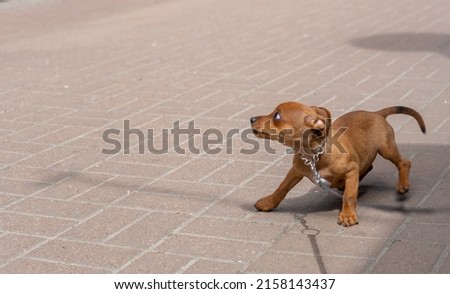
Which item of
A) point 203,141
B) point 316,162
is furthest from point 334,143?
point 203,141

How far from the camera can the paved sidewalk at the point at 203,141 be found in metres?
4.83

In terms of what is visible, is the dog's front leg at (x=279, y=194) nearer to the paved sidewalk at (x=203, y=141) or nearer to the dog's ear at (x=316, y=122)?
the paved sidewalk at (x=203, y=141)

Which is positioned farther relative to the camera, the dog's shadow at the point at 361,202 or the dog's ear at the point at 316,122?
the dog's shadow at the point at 361,202

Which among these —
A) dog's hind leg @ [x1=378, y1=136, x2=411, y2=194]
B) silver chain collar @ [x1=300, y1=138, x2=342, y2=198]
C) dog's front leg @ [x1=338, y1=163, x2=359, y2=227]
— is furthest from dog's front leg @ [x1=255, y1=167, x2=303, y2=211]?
dog's hind leg @ [x1=378, y1=136, x2=411, y2=194]

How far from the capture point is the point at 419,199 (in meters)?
5.55

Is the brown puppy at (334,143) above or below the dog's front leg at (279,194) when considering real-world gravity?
above

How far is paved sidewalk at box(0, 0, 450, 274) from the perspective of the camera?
4.83 m

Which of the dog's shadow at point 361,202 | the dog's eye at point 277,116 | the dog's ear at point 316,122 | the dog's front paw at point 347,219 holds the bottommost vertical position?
the dog's shadow at point 361,202

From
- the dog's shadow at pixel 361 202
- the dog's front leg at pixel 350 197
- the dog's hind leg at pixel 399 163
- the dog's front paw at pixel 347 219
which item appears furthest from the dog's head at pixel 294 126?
the dog's hind leg at pixel 399 163

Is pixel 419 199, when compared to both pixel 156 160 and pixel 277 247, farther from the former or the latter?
pixel 156 160

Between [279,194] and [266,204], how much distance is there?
11 cm

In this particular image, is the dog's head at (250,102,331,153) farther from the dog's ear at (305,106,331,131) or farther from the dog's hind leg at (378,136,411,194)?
the dog's hind leg at (378,136,411,194)
